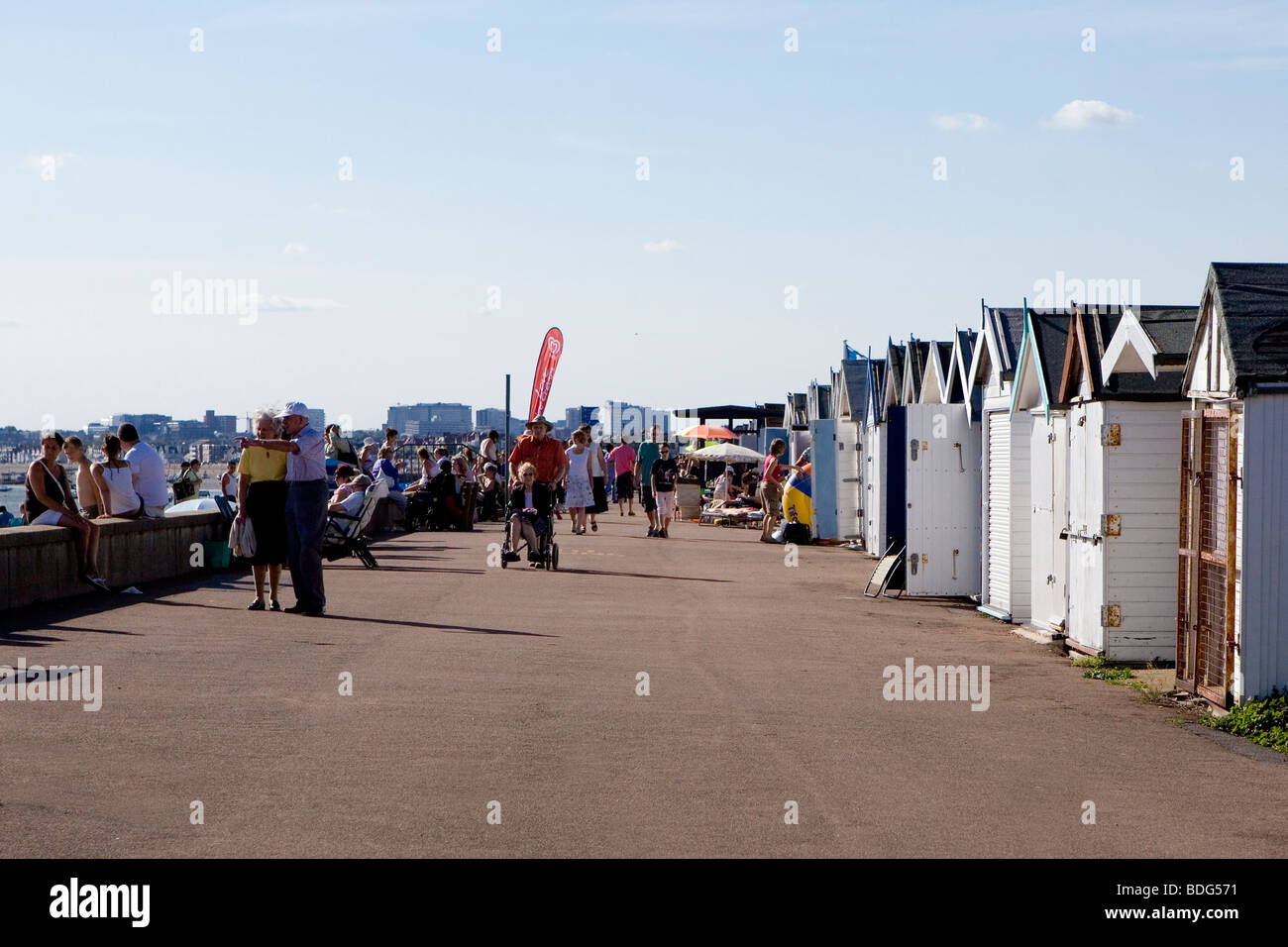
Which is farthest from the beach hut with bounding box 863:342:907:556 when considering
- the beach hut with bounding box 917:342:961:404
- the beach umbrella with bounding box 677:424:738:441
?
the beach umbrella with bounding box 677:424:738:441

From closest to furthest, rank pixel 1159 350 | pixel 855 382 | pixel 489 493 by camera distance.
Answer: pixel 1159 350
pixel 855 382
pixel 489 493

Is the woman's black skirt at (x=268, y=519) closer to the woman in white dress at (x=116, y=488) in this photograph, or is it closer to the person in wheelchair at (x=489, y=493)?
the woman in white dress at (x=116, y=488)

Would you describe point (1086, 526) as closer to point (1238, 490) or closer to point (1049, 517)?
point (1049, 517)

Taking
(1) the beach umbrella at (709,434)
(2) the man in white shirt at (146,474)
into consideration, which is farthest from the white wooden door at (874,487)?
(1) the beach umbrella at (709,434)

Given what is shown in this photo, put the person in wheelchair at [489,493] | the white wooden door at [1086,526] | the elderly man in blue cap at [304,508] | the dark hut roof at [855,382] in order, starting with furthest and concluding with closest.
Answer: the person in wheelchair at [489,493] < the dark hut roof at [855,382] < the elderly man in blue cap at [304,508] < the white wooden door at [1086,526]

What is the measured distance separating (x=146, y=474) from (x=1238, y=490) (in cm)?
1239

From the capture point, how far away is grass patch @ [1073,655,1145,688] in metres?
12.4

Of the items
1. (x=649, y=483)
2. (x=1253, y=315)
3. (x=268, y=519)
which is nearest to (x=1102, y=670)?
(x=1253, y=315)

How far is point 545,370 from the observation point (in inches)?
1209

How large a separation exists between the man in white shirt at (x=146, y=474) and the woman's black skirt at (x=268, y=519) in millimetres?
3550

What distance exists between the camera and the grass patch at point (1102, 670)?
12.4 meters
